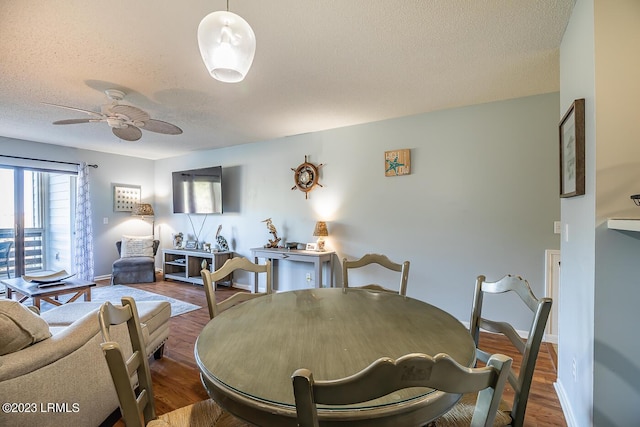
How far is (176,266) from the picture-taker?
579 centimetres

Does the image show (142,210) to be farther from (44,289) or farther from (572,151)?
(572,151)

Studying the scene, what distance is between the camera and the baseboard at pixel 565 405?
1722 millimetres

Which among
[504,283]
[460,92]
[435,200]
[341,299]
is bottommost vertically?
[341,299]

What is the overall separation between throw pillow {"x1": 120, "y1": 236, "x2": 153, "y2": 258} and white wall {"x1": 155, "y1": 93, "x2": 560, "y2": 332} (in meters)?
2.77

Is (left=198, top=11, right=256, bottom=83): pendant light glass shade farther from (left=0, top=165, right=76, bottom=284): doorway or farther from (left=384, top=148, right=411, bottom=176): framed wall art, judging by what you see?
(left=0, top=165, right=76, bottom=284): doorway

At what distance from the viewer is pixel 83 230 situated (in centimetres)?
531

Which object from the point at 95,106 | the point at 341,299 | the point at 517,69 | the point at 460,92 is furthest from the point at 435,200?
the point at 95,106

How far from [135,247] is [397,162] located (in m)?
4.93

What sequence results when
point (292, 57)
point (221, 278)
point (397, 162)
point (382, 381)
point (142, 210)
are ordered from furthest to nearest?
point (142, 210), point (397, 162), point (292, 57), point (221, 278), point (382, 381)

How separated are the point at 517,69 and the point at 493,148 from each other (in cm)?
86

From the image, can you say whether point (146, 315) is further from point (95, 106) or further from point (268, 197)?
point (268, 197)

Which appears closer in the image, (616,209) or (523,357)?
(523,357)

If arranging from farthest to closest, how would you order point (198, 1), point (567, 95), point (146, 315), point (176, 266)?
point (176, 266)
point (146, 315)
point (567, 95)
point (198, 1)

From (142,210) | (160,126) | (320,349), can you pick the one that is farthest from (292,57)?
(142,210)
